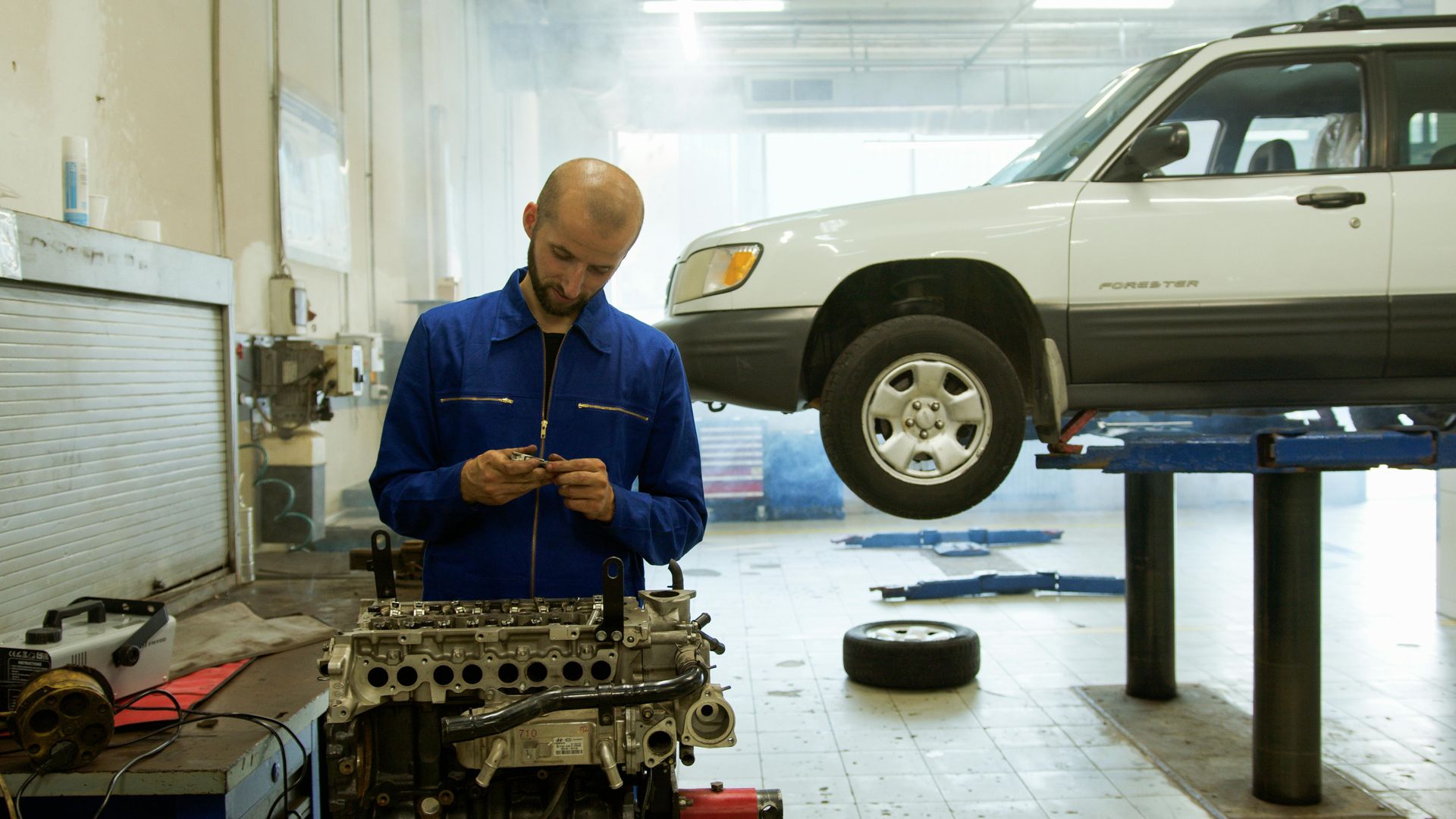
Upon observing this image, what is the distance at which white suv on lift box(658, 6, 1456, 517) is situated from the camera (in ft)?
10.0

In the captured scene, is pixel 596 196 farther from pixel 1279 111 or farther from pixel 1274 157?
pixel 1279 111

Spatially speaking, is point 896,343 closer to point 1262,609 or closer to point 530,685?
point 1262,609

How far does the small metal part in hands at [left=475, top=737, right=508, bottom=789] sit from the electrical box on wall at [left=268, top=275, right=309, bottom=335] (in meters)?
4.19

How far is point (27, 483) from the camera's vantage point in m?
2.40

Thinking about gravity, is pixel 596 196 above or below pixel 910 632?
above

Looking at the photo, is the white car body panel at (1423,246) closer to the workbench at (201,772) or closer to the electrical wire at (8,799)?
the workbench at (201,772)

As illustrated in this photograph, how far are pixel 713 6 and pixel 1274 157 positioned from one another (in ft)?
23.7

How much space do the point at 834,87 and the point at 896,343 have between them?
872 cm

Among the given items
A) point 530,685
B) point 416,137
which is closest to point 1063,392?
point 530,685

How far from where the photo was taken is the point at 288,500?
4984 millimetres

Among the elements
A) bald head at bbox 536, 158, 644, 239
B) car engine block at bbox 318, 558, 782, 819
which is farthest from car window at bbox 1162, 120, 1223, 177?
car engine block at bbox 318, 558, 782, 819

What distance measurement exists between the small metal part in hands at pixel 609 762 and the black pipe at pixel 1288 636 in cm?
277

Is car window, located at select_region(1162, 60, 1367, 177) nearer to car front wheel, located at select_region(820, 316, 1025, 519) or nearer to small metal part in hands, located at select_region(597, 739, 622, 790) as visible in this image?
car front wheel, located at select_region(820, 316, 1025, 519)

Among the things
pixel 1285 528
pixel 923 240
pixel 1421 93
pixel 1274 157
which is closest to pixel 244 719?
pixel 923 240
